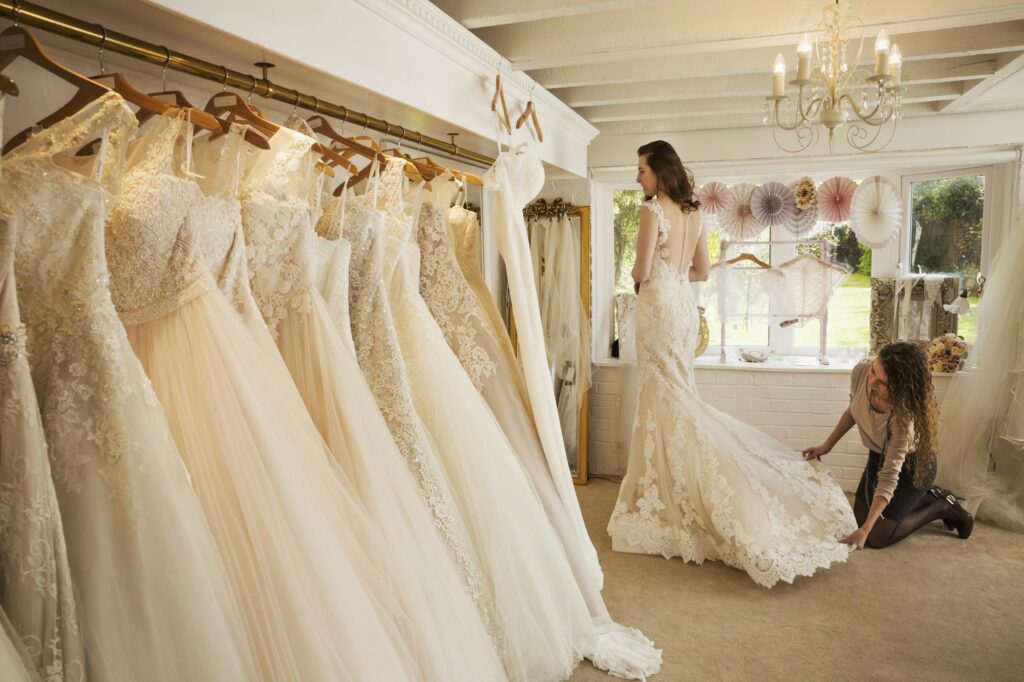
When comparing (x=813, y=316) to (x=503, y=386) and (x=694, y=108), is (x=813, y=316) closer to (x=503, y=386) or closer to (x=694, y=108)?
(x=694, y=108)

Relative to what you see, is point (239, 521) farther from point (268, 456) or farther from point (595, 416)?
point (595, 416)

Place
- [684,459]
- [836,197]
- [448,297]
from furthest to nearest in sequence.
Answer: [836,197], [684,459], [448,297]

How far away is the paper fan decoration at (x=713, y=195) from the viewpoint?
4.82 m

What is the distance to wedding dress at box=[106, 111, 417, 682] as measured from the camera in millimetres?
1249

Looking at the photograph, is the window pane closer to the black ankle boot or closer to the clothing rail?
the black ankle boot

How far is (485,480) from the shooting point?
199cm

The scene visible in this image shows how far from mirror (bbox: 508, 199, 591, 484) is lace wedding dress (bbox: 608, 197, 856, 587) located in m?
1.05

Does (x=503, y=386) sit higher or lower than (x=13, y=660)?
higher

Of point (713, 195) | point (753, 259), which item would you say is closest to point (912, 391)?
point (753, 259)

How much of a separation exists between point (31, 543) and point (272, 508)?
15.1 inches

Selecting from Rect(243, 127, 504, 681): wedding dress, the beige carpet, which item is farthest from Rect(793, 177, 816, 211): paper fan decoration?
Rect(243, 127, 504, 681): wedding dress

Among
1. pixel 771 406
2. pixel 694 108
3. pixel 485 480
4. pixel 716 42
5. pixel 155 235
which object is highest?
pixel 694 108

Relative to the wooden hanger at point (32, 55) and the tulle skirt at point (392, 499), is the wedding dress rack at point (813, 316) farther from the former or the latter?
the wooden hanger at point (32, 55)

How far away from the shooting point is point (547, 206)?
4.56 m
